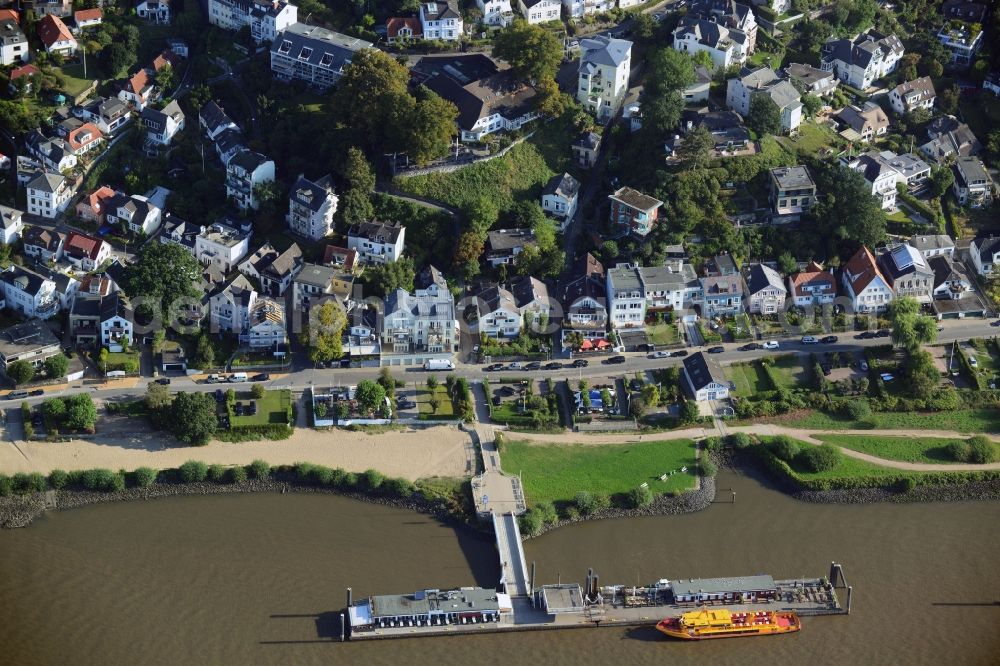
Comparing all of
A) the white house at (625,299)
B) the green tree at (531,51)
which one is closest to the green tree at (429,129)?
the green tree at (531,51)

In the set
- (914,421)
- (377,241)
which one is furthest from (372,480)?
(914,421)

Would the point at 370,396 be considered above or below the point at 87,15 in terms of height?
below

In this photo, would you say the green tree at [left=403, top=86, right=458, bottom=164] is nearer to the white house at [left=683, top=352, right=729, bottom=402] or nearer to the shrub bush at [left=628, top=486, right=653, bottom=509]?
the white house at [left=683, top=352, right=729, bottom=402]

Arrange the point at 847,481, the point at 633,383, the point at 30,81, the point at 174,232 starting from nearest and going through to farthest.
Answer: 1. the point at 847,481
2. the point at 633,383
3. the point at 174,232
4. the point at 30,81

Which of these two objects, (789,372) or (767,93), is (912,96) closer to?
(767,93)

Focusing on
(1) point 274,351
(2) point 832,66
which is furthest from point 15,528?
(2) point 832,66

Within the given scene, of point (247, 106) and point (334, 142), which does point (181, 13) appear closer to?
point (247, 106)
